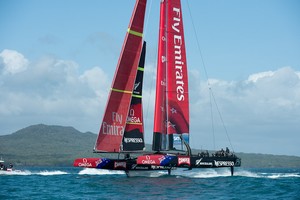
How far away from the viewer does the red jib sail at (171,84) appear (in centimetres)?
5106

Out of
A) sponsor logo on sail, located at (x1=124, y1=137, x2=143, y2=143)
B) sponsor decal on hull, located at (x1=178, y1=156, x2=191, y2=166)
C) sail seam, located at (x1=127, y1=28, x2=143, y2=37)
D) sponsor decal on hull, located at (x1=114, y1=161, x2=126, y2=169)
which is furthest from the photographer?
sail seam, located at (x1=127, y1=28, x2=143, y2=37)

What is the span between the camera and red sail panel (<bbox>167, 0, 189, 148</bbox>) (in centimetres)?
5153

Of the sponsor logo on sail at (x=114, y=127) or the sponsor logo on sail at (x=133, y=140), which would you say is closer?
the sponsor logo on sail at (x=114, y=127)

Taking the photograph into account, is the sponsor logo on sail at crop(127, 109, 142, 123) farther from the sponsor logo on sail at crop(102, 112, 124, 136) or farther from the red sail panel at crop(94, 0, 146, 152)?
the sponsor logo on sail at crop(102, 112, 124, 136)

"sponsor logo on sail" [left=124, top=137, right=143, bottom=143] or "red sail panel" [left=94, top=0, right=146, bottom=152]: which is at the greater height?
"red sail panel" [left=94, top=0, right=146, bottom=152]

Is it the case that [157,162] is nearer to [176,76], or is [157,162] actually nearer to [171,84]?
[171,84]

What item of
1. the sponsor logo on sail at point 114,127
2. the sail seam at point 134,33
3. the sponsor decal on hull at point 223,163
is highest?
the sail seam at point 134,33

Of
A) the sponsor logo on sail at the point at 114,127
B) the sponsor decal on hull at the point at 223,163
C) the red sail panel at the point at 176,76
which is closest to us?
the sponsor decal on hull at the point at 223,163

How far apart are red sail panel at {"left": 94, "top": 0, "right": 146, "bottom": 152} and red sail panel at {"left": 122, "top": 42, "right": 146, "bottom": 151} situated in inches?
15.8

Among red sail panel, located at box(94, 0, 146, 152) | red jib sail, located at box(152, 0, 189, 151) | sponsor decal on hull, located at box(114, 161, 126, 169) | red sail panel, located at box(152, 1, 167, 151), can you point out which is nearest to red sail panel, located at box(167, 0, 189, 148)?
red jib sail, located at box(152, 0, 189, 151)

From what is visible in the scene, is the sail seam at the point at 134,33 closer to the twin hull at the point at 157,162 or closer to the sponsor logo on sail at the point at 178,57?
the sponsor logo on sail at the point at 178,57

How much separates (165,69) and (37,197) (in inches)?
841

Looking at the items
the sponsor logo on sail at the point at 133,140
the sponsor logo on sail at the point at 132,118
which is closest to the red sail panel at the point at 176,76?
the sponsor logo on sail at the point at 133,140

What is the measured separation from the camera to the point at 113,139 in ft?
171
